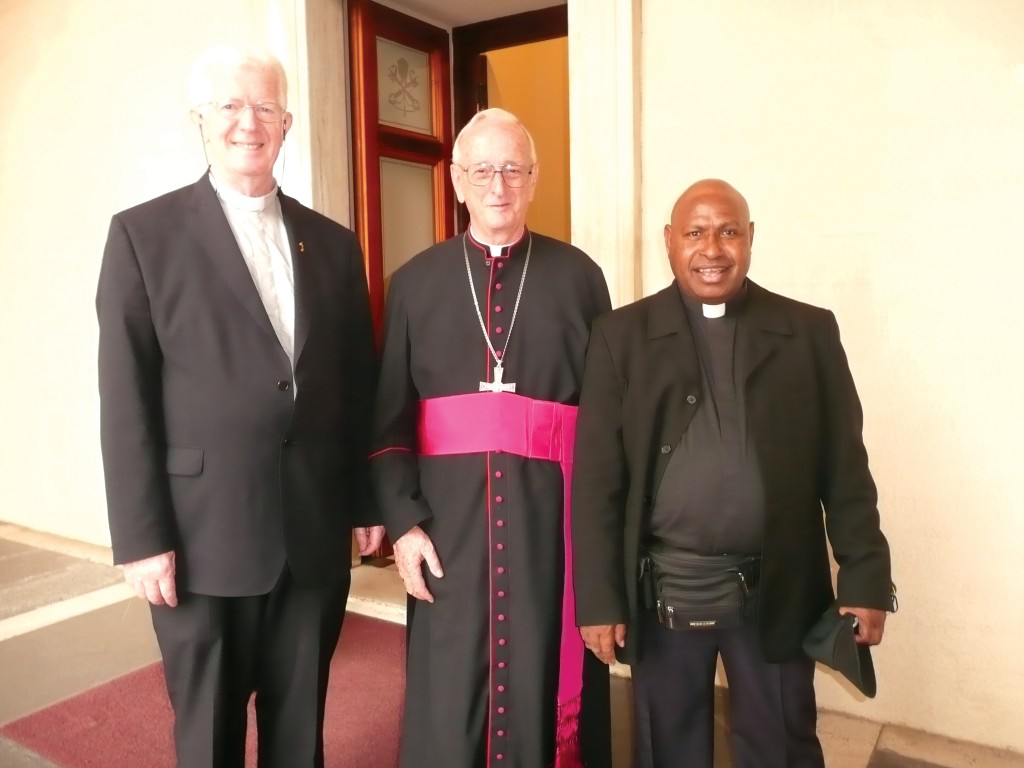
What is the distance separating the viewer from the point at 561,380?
2016 mm

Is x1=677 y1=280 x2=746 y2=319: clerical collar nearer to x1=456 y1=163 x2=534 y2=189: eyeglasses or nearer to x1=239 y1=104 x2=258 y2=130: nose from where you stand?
x1=456 y1=163 x2=534 y2=189: eyeglasses

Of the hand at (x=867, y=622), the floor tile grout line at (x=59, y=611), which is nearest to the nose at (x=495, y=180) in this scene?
the hand at (x=867, y=622)

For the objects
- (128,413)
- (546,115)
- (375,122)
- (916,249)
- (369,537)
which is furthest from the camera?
(546,115)

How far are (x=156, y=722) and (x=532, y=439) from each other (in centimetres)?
183

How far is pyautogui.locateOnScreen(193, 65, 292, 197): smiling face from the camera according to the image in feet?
5.73

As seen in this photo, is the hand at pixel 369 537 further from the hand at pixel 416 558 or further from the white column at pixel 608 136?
the white column at pixel 608 136

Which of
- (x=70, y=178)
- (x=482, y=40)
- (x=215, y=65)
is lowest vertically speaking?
(x=215, y=65)

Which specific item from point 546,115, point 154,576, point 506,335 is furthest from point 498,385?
point 546,115

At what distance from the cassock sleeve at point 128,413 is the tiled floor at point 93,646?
1408 mm

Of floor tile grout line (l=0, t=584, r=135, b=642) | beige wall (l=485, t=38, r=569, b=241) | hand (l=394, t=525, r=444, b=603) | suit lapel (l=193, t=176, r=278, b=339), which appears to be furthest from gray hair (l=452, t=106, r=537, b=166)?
beige wall (l=485, t=38, r=569, b=241)

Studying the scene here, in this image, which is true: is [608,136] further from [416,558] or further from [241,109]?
[416,558]

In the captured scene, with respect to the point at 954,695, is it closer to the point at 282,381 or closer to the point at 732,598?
the point at 732,598

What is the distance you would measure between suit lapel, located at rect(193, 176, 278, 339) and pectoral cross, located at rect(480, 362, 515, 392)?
0.48 meters

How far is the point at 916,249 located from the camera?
257 cm
